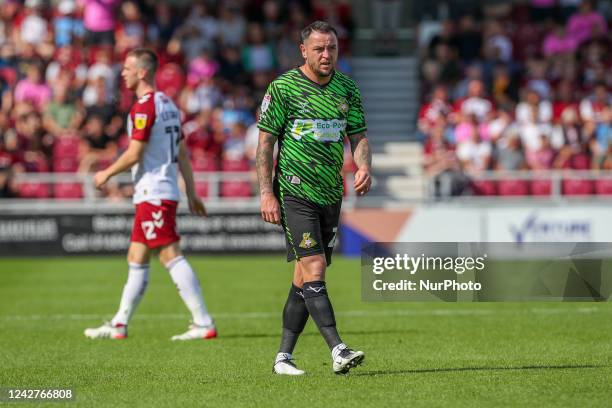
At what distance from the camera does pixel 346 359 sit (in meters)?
8.36

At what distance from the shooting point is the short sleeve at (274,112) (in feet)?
28.5

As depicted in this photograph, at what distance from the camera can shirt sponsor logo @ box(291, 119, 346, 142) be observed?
8.73 meters

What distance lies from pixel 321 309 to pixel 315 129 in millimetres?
1224

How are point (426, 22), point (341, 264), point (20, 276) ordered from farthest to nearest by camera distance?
1. point (426, 22)
2. point (341, 264)
3. point (20, 276)

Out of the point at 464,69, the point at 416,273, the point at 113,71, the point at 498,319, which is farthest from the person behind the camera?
the point at 464,69

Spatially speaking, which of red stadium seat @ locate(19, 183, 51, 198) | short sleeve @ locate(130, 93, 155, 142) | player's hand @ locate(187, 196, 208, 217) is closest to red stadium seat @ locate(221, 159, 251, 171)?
red stadium seat @ locate(19, 183, 51, 198)

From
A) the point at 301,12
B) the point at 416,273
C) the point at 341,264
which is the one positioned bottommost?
the point at 341,264

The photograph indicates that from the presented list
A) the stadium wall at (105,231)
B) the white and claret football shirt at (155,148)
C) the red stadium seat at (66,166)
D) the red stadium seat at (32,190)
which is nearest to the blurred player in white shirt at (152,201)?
the white and claret football shirt at (155,148)

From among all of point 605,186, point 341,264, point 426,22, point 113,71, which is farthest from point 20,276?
point 426,22

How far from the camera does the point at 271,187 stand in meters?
8.70

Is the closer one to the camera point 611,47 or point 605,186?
point 605,186

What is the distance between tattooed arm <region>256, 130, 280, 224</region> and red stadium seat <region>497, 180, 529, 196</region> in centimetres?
1498

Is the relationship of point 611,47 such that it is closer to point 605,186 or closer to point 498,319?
point 605,186

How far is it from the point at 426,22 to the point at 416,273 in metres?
22.2
